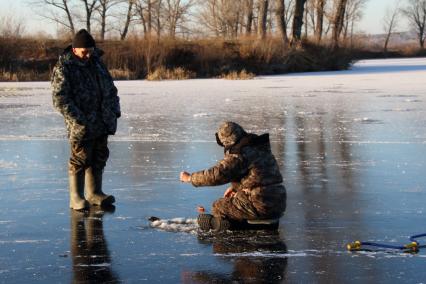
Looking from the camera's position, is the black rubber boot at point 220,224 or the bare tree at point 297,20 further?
the bare tree at point 297,20

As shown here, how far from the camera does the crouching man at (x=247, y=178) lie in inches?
214

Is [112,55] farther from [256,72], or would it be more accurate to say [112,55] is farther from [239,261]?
[239,261]

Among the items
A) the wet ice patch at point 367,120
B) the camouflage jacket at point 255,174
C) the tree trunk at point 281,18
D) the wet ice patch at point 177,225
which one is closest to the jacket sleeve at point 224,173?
the camouflage jacket at point 255,174

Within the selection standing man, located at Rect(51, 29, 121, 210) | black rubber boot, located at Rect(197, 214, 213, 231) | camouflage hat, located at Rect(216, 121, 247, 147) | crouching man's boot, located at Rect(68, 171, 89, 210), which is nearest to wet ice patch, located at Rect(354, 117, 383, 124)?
standing man, located at Rect(51, 29, 121, 210)

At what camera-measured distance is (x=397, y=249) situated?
4.91 metres

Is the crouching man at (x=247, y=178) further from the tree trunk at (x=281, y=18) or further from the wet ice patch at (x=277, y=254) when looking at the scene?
the tree trunk at (x=281, y=18)

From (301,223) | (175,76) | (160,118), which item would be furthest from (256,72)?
(301,223)

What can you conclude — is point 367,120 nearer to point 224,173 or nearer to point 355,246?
point 224,173

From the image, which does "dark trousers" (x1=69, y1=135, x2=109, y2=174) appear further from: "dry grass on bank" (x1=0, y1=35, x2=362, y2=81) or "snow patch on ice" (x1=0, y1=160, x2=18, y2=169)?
"dry grass on bank" (x1=0, y1=35, x2=362, y2=81)

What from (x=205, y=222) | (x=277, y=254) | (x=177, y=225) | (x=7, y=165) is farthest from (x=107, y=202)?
(x=7, y=165)

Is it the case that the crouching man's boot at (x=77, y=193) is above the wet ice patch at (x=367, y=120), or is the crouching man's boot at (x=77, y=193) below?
below

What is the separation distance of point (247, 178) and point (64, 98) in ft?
6.13

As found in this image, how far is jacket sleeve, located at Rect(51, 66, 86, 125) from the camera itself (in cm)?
638

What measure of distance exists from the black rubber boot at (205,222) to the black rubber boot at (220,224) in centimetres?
3
